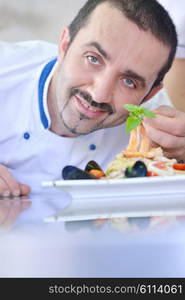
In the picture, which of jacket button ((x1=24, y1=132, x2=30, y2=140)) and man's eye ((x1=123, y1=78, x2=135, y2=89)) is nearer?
man's eye ((x1=123, y1=78, x2=135, y2=89))

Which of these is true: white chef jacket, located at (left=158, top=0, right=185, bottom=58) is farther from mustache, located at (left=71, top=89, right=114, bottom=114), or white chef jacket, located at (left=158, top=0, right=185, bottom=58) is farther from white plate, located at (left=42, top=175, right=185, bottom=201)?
white plate, located at (left=42, top=175, right=185, bottom=201)

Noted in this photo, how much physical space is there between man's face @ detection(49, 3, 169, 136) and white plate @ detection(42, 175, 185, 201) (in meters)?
0.41

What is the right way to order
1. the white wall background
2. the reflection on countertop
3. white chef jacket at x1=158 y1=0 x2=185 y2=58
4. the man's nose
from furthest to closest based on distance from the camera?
the white wall background < white chef jacket at x1=158 y1=0 x2=185 y2=58 < the man's nose < the reflection on countertop

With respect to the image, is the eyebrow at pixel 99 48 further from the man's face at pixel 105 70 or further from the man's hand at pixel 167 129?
the man's hand at pixel 167 129

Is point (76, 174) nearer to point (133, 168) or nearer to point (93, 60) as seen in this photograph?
point (133, 168)

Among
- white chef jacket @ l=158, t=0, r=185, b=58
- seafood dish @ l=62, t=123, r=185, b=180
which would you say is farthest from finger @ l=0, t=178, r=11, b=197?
white chef jacket @ l=158, t=0, r=185, b=58

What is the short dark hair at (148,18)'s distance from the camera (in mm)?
1346

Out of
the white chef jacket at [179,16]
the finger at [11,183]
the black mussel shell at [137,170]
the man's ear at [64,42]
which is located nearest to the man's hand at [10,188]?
the finger at [11,183]

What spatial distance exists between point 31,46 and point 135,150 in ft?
2.31

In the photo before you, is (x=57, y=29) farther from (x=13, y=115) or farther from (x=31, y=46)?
(x=13, y=115)

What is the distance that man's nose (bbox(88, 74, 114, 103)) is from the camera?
1309mm

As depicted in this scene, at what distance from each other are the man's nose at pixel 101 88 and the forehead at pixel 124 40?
5 cm

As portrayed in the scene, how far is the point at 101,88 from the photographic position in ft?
4.30

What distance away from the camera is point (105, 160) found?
61.2 inches
